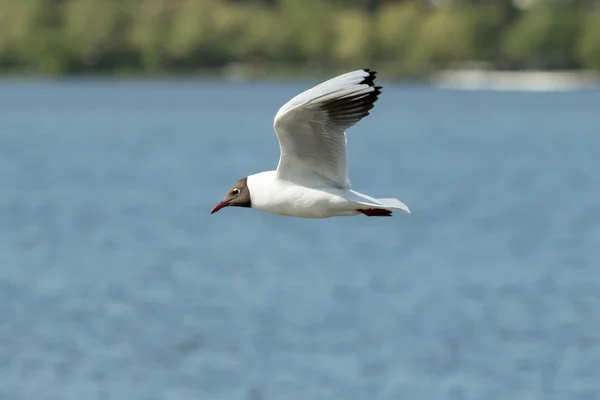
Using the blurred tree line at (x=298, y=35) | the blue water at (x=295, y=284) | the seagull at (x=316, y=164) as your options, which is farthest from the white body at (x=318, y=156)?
the blurred tree line at (x=298, y=35)

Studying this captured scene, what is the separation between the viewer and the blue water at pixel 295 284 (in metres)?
29.2

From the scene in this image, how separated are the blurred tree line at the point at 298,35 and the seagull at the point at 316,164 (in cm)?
13829

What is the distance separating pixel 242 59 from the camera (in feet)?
551

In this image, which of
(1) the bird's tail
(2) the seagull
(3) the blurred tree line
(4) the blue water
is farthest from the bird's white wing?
(3) the blurred tree line

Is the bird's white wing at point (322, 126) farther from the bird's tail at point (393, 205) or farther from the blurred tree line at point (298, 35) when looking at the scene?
the blurred tree line at point (298, 35)

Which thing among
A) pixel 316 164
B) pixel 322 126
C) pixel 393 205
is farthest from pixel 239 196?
pixel 393 205

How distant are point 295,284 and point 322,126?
75.4 ft

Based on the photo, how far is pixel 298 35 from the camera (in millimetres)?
164125

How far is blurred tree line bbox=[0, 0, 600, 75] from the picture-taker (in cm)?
15712

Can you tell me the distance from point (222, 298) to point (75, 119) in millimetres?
89958

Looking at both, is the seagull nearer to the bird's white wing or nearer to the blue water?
the bird's white wing

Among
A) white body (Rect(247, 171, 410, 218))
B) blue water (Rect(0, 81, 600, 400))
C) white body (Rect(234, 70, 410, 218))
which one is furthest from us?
blue water (Rect(0, 81, 600, 400))

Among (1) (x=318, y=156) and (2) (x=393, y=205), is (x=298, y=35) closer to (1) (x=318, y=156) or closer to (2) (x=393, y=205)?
(1) (x=318, y=156)

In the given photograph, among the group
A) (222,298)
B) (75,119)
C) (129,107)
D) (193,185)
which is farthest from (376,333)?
(129,107)
